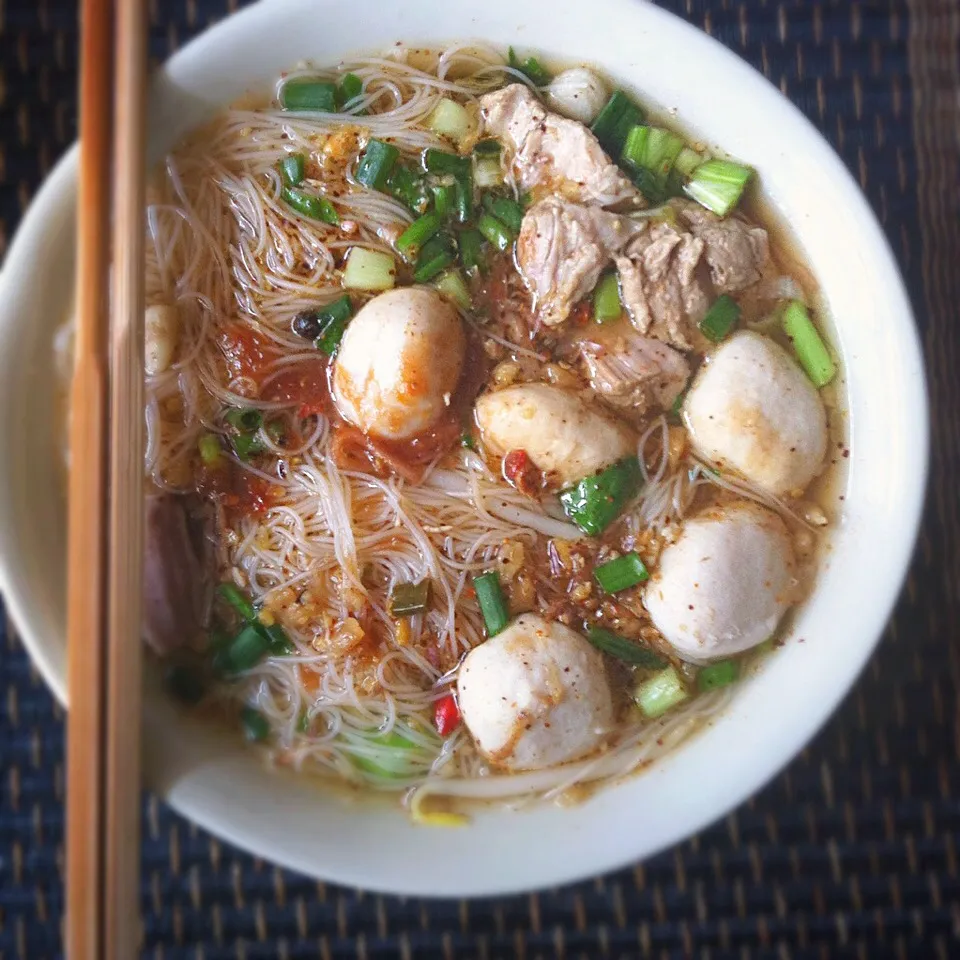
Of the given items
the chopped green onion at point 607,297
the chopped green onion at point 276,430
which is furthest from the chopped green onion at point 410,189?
the chopped green onion at point 276,430

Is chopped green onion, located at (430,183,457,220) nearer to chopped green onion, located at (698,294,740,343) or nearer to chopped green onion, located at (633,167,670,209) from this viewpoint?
chopped green onion, located at (633,167,670,209)

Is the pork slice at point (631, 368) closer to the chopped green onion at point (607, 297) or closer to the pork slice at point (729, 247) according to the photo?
the chopped green onion at point (607, 297)

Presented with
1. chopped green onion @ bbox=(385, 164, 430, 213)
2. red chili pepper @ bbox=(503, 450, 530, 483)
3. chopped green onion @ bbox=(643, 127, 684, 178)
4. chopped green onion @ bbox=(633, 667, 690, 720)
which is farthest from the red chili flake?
chopped green onion @ bbox=(643, 127, 684, 178)

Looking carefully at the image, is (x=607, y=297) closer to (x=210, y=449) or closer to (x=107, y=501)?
(x=210, y=449)

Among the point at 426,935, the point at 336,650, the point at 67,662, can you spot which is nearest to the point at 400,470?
the point at 336,650

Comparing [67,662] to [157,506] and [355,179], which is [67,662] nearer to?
[157,506]
